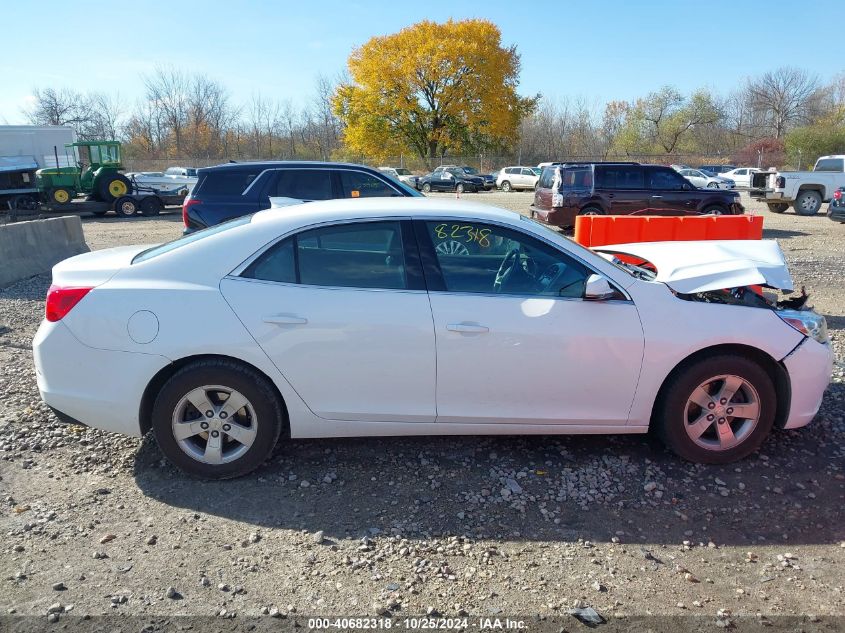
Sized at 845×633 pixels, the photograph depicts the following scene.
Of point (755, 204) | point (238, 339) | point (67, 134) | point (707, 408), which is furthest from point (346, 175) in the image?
point (755, 204)

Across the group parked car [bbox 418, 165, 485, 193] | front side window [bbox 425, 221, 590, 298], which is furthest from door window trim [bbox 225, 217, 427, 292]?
parked car [bbox 418, 165, 485, 193]

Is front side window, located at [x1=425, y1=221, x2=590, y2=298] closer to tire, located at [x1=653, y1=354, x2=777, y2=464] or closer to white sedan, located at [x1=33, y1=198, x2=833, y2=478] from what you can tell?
white sedan, located at [x1=33, y1=198, x2=833, y2=478]

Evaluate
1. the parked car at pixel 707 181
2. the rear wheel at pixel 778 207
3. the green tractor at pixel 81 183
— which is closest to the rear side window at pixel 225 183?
the green tractor at pixel 81 183

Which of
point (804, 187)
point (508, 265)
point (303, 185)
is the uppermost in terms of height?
point (303, 185)

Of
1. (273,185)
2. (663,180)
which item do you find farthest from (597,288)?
(663,180)

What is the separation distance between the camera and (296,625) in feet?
8.41

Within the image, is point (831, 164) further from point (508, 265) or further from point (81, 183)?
point (81, 183)

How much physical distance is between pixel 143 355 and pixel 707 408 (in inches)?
129

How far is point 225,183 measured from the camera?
28.6 feet

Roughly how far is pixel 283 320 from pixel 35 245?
29.8 feet

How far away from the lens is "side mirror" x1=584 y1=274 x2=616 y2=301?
349 centimetres

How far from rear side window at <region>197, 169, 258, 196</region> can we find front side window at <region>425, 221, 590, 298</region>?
5754 millimetres

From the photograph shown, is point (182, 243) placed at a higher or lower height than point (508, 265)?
higher

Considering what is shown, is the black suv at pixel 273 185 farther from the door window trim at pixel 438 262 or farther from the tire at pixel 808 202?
the tire at pixel 808 202
